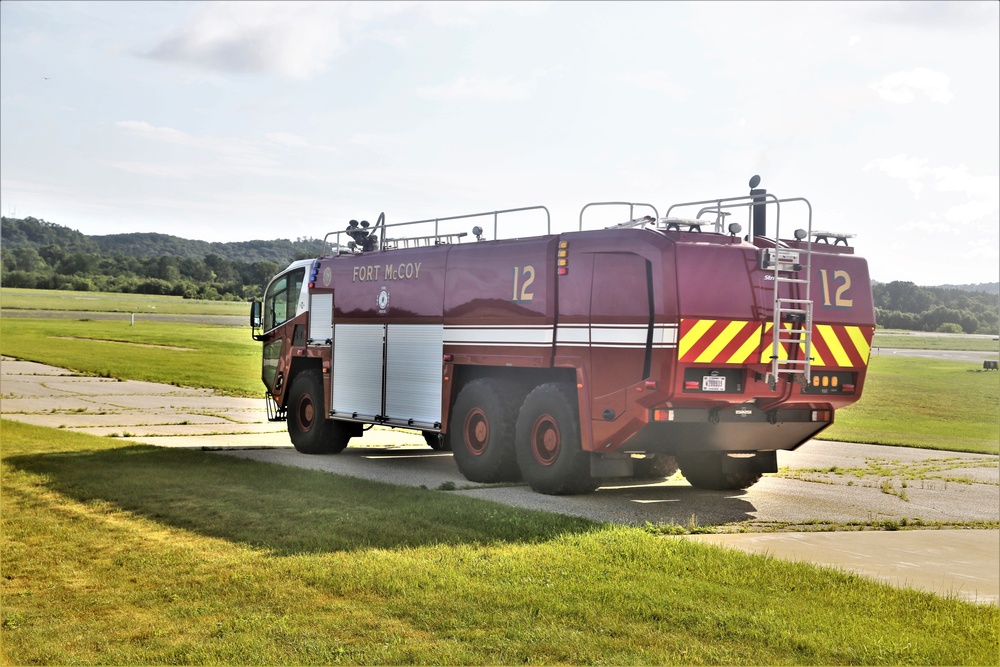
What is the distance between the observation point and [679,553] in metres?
9.95

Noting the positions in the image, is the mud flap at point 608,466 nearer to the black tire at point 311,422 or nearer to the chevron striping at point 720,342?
the chevron striping at point 720,342

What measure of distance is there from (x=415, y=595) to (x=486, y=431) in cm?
686

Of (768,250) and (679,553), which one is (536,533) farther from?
(768,250)

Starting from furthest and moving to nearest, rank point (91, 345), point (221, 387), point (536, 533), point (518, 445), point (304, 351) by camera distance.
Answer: point (91, 345) < point (221, 387) < point (304, 351) < point (518, 445) < point (536, 533)

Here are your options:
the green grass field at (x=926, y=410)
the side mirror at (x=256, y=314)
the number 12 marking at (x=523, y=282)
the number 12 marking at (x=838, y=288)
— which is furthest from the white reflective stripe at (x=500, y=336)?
the green grass field at (x=926, y=410)

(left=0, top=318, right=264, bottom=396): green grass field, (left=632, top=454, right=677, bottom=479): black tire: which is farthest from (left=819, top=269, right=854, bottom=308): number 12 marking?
(left=0, top=318, right=264, bottom=396): green grass field

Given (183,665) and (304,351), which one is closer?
(183,665)

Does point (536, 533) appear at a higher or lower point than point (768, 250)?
lower

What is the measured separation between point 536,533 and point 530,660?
12.7 ft

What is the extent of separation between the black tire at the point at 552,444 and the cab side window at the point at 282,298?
6876 millimetres

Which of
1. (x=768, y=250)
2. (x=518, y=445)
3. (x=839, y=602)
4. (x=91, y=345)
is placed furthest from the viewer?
(x=91, y=345)

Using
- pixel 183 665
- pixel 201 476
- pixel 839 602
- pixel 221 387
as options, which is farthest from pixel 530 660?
pixel 221 387

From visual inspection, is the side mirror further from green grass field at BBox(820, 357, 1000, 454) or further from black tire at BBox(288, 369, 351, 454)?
green grass field at BBox(820, 357, 1000, 454)

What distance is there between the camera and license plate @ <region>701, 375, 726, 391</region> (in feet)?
41.8
